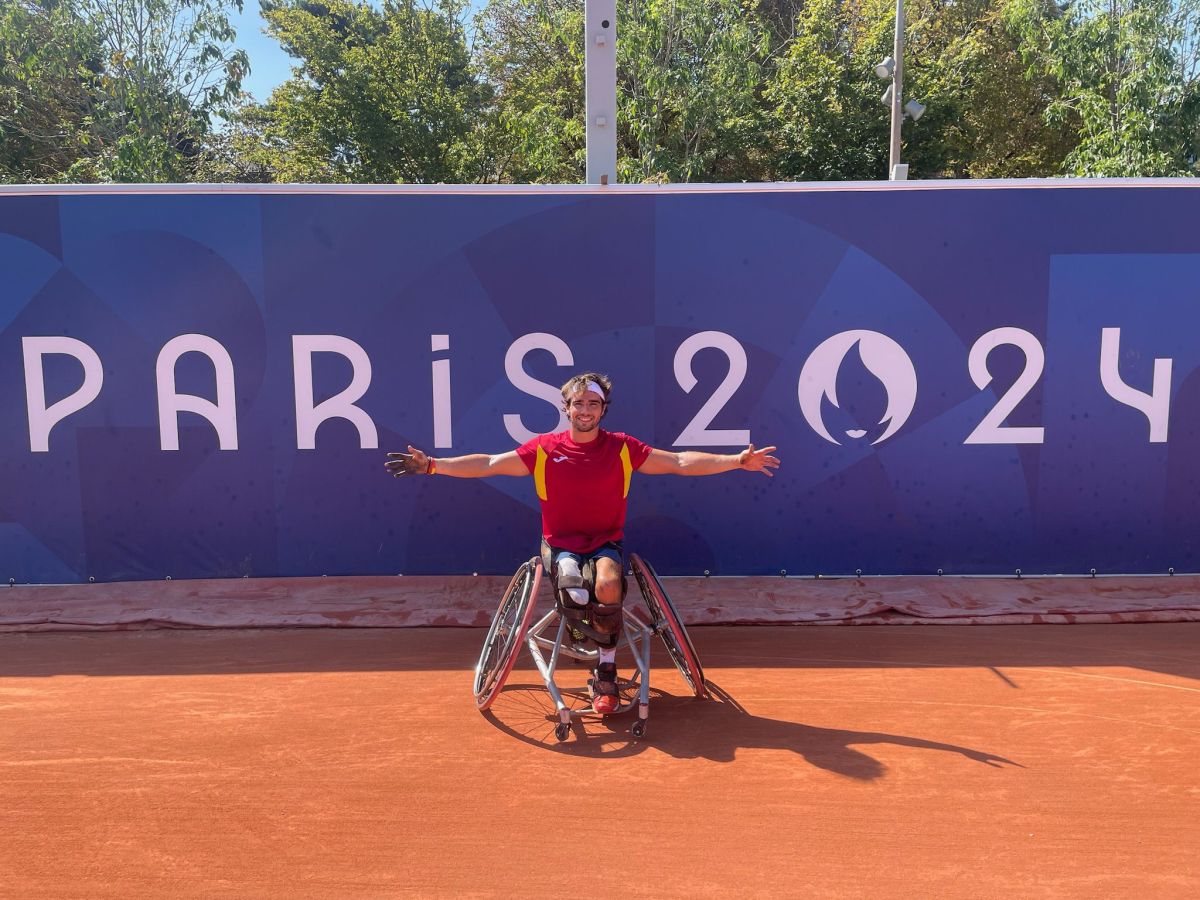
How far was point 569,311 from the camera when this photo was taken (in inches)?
256

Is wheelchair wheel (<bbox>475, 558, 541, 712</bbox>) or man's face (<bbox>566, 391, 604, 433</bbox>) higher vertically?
man's face (<bbox>566, 391, 604, 433</bbox>)

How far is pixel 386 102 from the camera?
23.9 meters

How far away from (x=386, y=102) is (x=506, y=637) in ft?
70.6

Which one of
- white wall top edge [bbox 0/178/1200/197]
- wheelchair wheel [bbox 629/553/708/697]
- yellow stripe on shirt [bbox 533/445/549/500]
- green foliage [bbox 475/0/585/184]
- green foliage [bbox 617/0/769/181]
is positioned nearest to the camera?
wheelchair wheel [bbox 629/553/708/697]

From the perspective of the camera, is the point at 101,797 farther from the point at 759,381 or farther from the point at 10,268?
the point at 759,381

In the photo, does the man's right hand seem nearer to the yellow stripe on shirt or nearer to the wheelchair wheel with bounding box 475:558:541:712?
the yellow stripe on shirt

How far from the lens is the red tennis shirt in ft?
16.1

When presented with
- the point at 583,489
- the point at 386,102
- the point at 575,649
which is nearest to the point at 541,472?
the point at 583,489

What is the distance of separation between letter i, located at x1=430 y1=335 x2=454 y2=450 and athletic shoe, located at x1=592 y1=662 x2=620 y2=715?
2387 mm

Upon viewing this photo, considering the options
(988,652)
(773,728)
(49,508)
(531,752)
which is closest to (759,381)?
(988,652)

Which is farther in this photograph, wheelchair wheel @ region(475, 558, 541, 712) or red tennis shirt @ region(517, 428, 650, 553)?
red tennis shirt @ region(517, 428, 650, 553)

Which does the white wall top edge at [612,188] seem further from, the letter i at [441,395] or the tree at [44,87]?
the tree at [44,87]

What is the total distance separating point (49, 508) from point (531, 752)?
4.12 meters

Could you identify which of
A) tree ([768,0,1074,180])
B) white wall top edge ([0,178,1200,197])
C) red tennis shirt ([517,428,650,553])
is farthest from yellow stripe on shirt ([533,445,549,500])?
tree ([768,0,1074,180])
